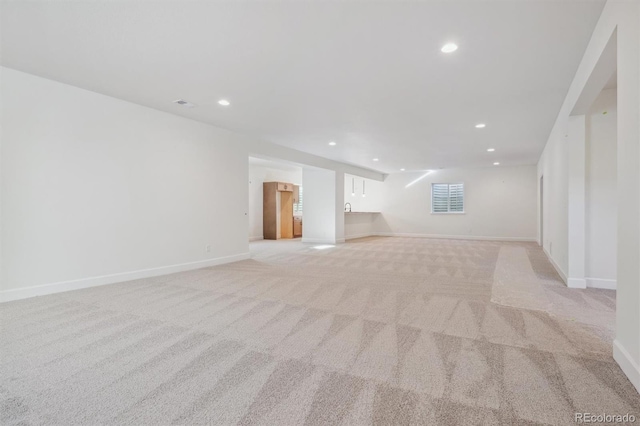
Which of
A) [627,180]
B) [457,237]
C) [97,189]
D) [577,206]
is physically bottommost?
[457,237]

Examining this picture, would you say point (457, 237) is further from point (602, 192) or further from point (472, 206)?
point (602, 192)

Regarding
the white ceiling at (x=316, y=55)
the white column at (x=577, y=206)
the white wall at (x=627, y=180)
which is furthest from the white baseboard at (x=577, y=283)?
the white ceiling at (x=316, y=55)

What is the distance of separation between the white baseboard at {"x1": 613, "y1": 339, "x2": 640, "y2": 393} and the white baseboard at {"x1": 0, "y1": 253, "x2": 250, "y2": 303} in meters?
5.16

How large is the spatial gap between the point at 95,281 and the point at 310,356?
11.4 ft

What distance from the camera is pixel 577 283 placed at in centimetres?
392

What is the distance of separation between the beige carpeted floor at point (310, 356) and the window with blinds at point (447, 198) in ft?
25.7

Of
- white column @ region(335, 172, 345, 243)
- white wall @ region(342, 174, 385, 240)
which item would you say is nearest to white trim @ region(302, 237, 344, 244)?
white column @ region(335, 172, 345, 243)

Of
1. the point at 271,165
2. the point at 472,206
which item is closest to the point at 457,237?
the point at 472,206

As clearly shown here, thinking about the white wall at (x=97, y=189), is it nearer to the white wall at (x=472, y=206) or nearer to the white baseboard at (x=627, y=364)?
the white baseboard at (x=627, y=364)

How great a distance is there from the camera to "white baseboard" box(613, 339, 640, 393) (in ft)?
5.59

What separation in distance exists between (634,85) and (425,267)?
13.2ft

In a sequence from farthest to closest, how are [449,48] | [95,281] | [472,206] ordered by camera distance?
1. [472,206]
2. [95,281]
3. [449,48]

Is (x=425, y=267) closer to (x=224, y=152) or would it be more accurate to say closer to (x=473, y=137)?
(x=473, y=137)

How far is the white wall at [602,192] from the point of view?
3.87 metres
